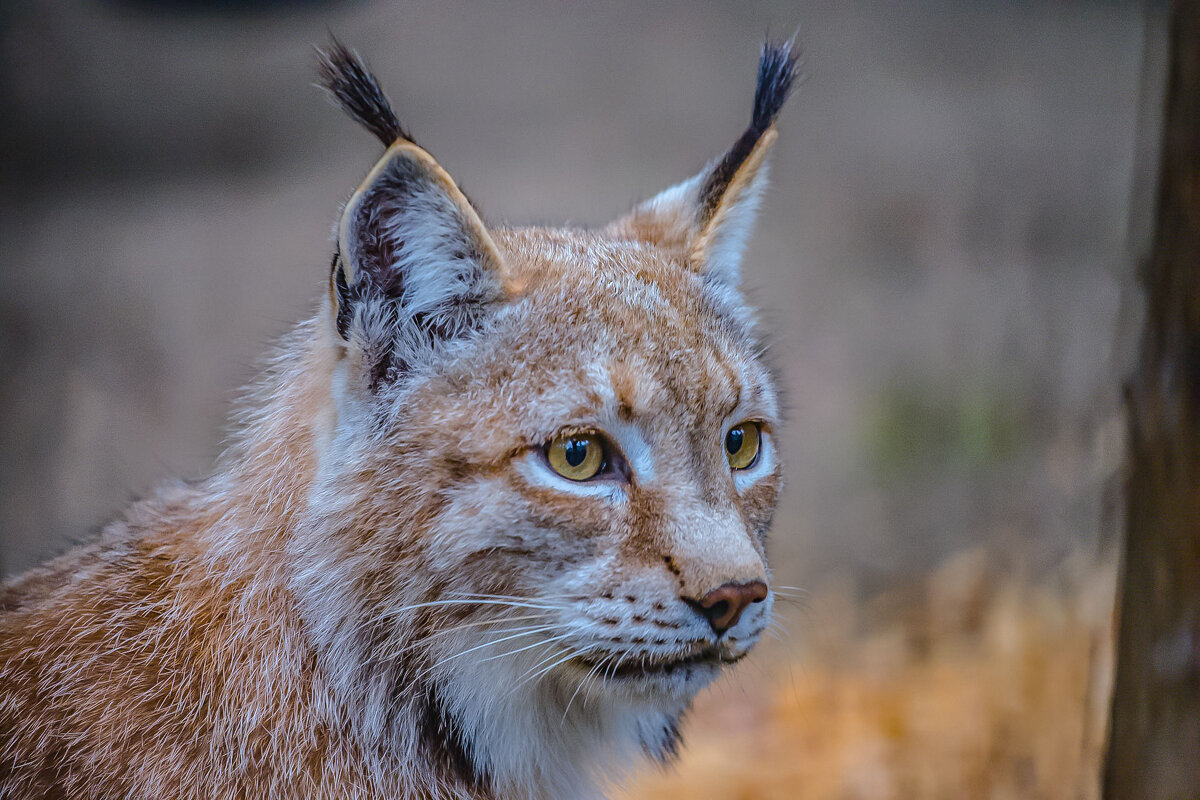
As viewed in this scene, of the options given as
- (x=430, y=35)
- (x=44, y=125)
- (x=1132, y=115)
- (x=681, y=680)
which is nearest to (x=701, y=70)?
(x=430, y=35)

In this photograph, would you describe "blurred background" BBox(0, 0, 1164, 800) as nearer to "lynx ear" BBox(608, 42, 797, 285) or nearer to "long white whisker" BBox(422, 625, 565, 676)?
"lynx ear" BBox(608, 42, 797, 285)

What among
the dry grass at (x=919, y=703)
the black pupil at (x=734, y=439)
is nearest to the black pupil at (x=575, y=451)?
the black pupil at (x=734, y=439)

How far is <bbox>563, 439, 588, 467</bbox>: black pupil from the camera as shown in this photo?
2219 millimetres

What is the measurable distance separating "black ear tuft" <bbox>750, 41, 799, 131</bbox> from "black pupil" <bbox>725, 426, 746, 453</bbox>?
891 mm

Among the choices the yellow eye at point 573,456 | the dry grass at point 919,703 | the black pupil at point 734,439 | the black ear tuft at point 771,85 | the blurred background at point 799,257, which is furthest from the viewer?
the blurred background at point 799,257

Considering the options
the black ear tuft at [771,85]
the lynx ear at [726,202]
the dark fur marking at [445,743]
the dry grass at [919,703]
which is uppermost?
the black ear tuft at [771,85]

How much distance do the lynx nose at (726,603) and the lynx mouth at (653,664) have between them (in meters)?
0.08

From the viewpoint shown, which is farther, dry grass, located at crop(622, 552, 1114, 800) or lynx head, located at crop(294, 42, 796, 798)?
dry grass, located at crop(622, 552, 1114, 800)

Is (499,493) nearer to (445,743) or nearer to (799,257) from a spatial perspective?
(445,743)

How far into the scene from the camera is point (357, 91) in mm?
2078

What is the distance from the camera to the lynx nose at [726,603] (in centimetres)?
208

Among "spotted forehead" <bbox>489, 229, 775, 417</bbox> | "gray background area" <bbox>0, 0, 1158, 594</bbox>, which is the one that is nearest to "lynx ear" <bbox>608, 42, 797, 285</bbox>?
"spotted forehead" <bbox>489, 229, 775, 417</bbox>

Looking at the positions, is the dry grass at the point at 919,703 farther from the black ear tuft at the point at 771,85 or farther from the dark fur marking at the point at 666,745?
the black ear tuft at the point at 771,85

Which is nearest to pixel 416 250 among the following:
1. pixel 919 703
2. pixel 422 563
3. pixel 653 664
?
pixel 422 563
